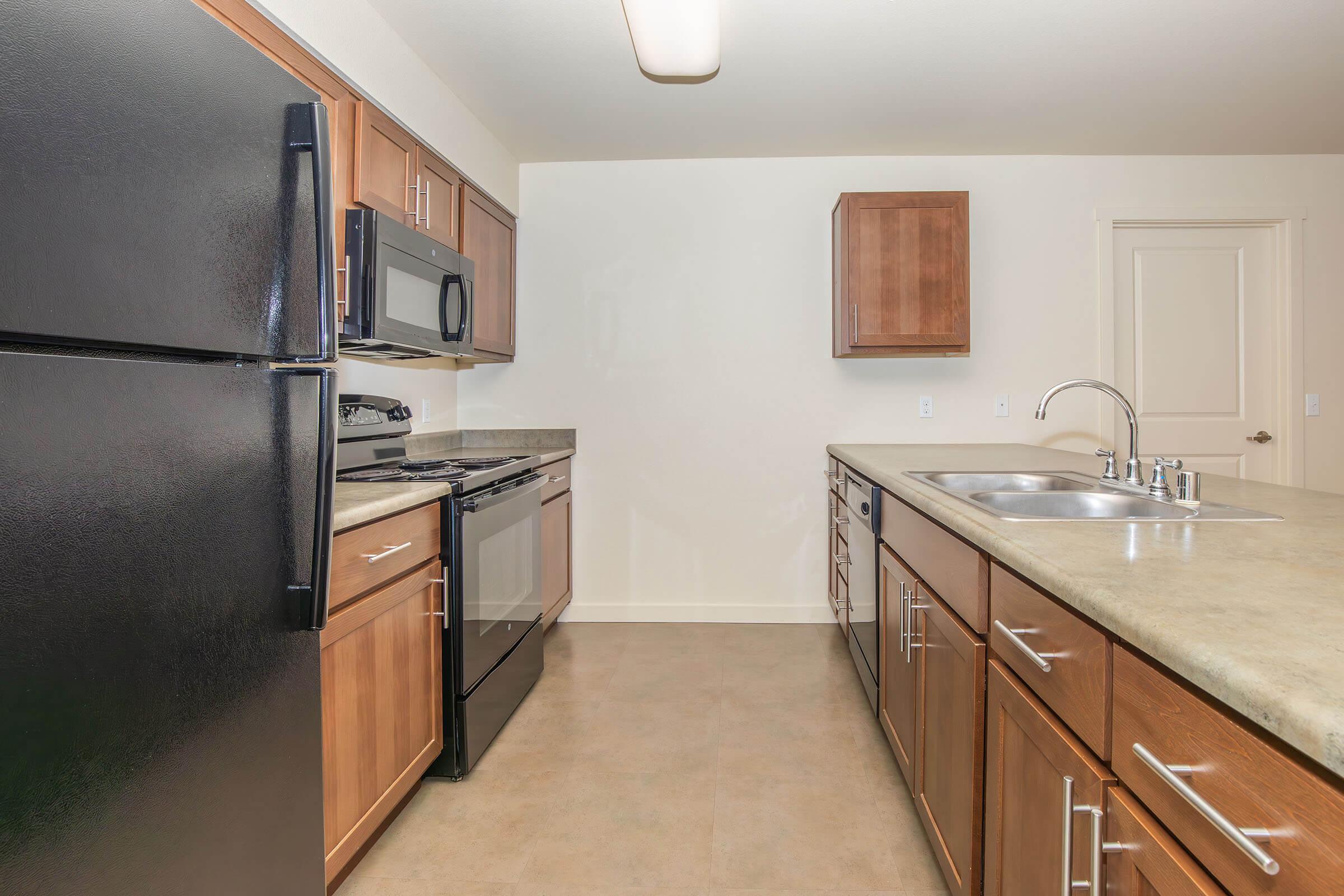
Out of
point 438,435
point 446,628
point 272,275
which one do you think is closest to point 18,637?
point 272,275

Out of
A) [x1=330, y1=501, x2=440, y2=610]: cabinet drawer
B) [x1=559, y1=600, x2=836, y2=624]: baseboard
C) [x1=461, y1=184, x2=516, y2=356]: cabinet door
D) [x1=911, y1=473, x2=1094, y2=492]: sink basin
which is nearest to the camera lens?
[x1=330, y1=501, x2=440, y2=610]: cabinet drawer

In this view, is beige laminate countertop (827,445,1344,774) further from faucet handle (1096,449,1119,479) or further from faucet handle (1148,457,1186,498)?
faucet handle (1096,449,1119,479)

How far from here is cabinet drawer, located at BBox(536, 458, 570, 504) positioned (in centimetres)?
304

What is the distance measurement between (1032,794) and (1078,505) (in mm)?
1009

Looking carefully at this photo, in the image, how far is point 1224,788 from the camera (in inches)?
24.0

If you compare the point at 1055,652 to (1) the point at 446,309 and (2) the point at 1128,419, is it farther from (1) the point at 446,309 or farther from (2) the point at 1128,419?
(1) the point at 446,309

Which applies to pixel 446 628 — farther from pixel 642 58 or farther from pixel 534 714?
pixel 642 58

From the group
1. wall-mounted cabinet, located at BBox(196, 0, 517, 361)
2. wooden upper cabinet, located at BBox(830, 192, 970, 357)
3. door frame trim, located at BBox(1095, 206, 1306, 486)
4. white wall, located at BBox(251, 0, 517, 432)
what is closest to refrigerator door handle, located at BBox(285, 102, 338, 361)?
wall-mounted cabinet, located at BBox(196, 0, 517, 361)

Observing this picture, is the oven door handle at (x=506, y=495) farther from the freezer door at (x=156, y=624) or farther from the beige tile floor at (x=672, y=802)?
the freezer door at (x=156, y=624)

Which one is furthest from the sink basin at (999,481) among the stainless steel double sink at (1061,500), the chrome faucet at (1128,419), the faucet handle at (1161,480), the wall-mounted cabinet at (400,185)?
the wall-mounted cabinet at (400,185)

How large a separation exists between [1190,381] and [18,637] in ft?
13.9

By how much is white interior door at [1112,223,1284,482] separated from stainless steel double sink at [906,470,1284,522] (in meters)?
1.72

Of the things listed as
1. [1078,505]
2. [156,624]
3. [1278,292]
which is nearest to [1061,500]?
[1078,505]

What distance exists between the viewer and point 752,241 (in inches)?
136
